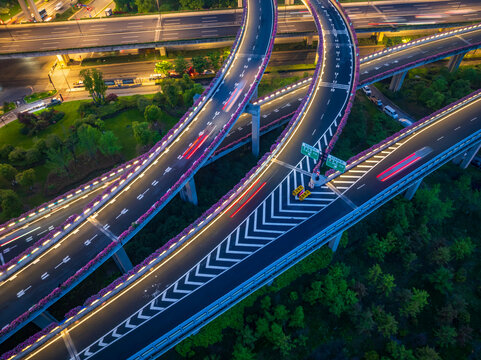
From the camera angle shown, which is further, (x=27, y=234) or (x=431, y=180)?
(x=431, y=180)

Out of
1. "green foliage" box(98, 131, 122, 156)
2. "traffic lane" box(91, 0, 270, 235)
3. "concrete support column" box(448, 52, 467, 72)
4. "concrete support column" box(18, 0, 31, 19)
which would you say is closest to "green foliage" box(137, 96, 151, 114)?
"green foliage" box(98, 131, 122, 156)

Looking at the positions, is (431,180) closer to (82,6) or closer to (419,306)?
(419,306)

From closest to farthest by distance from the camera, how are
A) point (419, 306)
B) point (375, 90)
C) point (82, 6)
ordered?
point (419, 306)
point (375, 90)
point (82, 6)

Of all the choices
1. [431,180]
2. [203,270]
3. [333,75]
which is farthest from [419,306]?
[333,75]

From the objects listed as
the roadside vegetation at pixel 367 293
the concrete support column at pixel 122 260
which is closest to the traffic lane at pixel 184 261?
the concrete support column at pixel 122 260

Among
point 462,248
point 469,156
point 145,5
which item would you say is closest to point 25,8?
point 145,5

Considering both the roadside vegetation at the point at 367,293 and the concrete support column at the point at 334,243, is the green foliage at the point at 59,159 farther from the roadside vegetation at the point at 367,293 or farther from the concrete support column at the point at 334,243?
the concrete support column at the point at 334,243
